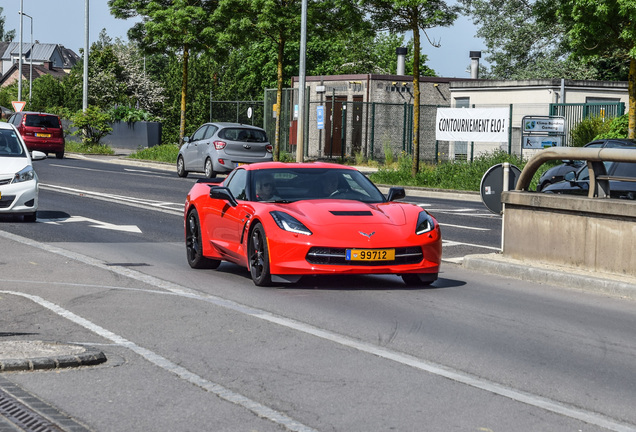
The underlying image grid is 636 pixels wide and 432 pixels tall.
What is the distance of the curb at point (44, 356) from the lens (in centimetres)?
656

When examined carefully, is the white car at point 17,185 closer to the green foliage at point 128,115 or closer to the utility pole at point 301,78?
the utility pole at point 301,78

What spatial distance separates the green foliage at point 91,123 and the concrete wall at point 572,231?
42691 millimetres

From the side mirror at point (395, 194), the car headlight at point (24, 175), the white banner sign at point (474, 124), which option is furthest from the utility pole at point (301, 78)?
the side mirror at point (395, 194)

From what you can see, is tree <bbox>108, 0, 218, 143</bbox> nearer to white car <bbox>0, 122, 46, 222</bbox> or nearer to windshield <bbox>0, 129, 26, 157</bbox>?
windshield <bbox>0, 129, 26, 157</bbox>

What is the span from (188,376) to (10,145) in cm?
1262

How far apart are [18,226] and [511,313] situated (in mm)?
9726

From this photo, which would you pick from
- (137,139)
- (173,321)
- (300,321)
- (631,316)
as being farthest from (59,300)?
(137,139)

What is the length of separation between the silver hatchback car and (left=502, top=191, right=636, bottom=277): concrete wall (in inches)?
776

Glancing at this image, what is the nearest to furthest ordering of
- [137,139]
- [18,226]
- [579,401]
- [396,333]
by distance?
[579,401] → [396,333] → [18,226] → [137,139]

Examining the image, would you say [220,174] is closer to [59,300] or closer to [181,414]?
[59,300]

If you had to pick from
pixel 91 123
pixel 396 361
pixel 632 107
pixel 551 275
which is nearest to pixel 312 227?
pixel 551 275

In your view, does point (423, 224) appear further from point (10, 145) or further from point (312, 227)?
point (10, 145)

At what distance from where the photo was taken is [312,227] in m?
10.3

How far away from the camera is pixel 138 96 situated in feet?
249
